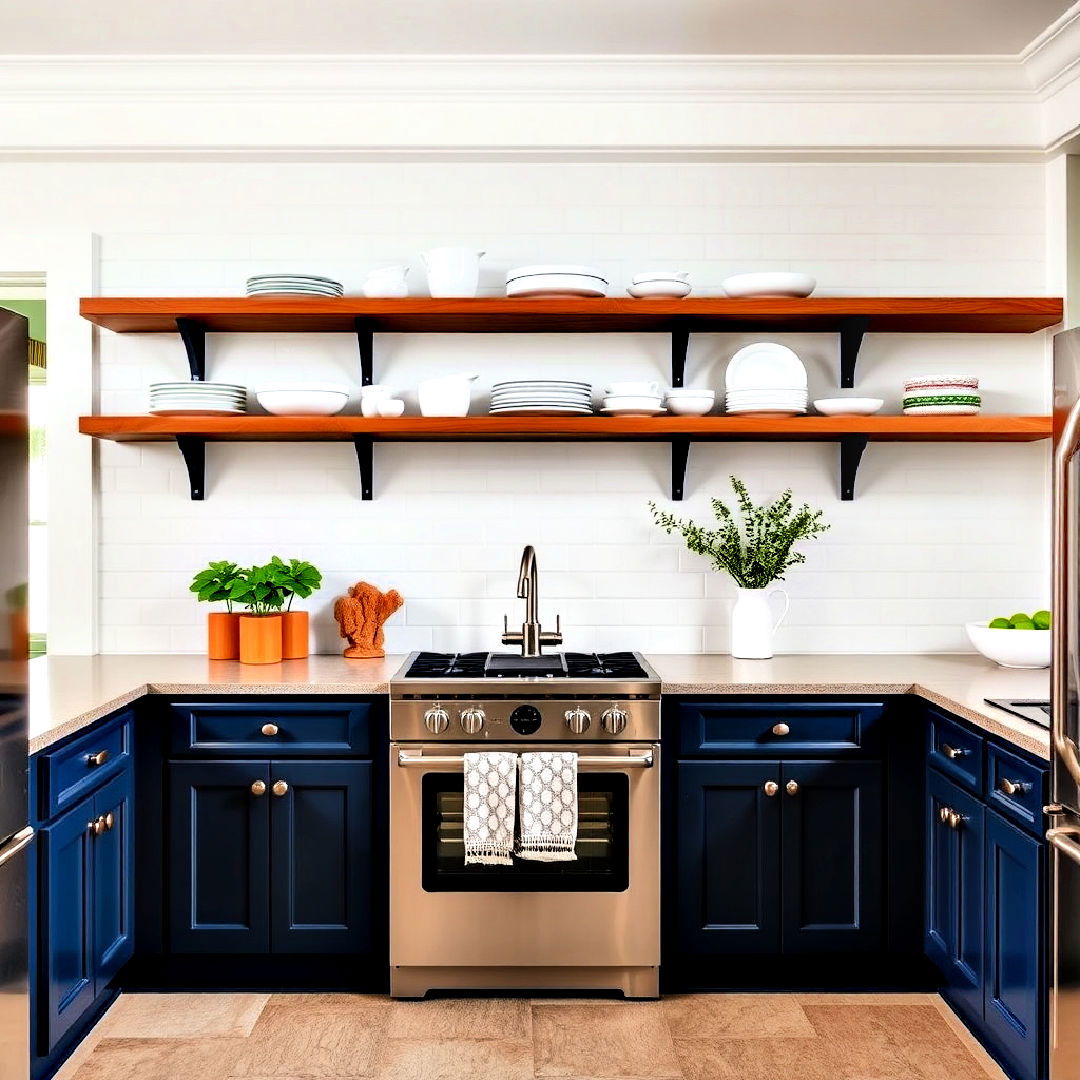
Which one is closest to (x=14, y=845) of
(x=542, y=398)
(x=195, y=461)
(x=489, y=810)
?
(x=489, y=810)

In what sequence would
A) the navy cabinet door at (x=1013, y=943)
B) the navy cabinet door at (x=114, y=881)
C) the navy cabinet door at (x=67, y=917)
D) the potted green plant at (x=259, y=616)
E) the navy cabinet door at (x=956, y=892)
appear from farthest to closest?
the potted green plant at (x=259, y=616) < the navy cabinet door at (x=114, y=881) < the navy cabinet door at (x=956, y=892) < the navy cabinet door at (x=67, y=917) < the navy cabinet door at (x=1013, y=943)

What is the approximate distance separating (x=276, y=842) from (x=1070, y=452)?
2.20m

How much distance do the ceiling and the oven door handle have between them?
2048 mm

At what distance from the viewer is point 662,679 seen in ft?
9.88

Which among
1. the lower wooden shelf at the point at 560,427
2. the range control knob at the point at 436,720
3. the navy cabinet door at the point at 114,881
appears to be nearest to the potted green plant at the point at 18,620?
the navy cabinet door at the point at 114,881

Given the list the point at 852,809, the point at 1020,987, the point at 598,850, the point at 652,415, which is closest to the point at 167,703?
the point at 598,850

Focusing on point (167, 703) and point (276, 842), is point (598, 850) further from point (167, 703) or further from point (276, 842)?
point (167, 703)

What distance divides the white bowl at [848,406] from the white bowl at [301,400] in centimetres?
148

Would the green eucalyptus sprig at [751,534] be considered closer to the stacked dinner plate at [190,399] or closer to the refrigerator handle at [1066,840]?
the stacked dinner plate at [190,399]

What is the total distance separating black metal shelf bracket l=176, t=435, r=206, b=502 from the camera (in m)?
3.48

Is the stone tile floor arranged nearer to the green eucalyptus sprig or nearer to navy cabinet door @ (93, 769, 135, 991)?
navy cabinet door @ (93, 769, 135, 991)

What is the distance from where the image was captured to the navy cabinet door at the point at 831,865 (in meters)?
2.98

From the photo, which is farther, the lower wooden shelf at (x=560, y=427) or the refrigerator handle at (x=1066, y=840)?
the lower wooden shelf at (x=560, y=427)

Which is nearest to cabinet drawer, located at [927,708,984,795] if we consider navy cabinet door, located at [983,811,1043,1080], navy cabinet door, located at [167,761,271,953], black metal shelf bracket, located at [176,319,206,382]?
navy cabinet door, located at [983,811,1043,1080]
